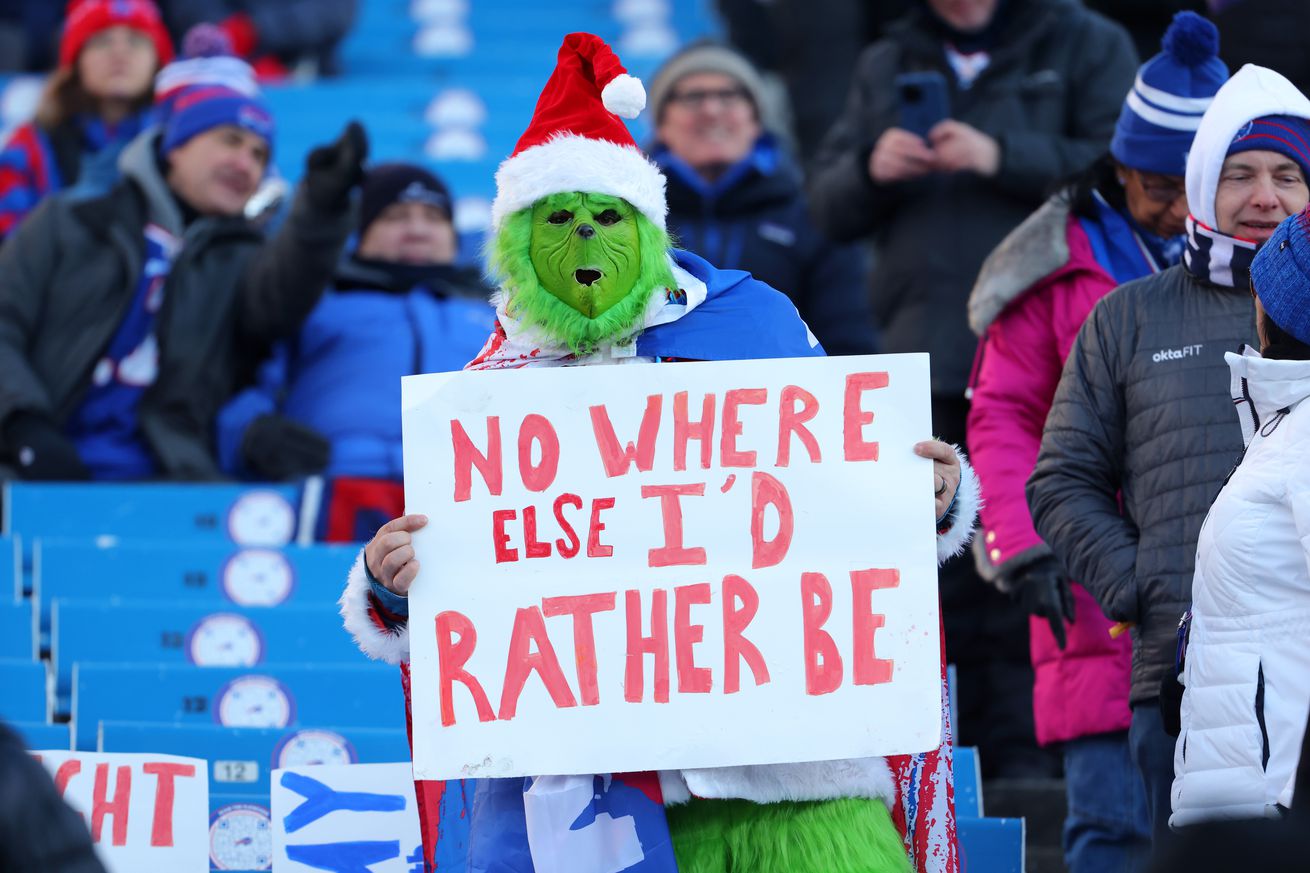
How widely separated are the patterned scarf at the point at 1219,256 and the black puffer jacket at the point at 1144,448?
43 mm

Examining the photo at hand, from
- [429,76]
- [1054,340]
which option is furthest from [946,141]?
[429,76]

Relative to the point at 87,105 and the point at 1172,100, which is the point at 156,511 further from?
the point at 1172,100

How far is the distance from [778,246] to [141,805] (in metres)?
3.10

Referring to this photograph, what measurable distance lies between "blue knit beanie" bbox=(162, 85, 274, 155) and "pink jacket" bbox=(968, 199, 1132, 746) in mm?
3009

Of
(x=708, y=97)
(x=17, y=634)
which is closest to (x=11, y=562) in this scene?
(x=17, y=634)

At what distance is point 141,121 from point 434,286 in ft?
5.26

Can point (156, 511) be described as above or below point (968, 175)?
below

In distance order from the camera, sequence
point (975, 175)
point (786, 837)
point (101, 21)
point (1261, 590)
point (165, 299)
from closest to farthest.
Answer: point (1261, 590) → point (786, 837) → point (975, 175) → point (165, 299) → point (101, 21)

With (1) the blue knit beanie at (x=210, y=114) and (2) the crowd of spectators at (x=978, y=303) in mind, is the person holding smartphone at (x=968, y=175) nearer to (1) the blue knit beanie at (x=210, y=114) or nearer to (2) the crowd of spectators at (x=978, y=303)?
(2) the crowd of spectators at (x=978, y=303)

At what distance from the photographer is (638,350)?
374 centimetres

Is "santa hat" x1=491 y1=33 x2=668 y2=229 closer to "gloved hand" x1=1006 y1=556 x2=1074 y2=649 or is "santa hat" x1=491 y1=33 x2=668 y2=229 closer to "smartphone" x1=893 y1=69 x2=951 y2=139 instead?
"gloved hand" x1=1006 y1=556 x2=1074 y2=649

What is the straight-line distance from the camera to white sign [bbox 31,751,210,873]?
13.3ft

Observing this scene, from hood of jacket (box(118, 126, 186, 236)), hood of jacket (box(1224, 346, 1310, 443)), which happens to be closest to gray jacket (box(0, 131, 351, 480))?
hood of jacket (box(118, 126, 186, 236))

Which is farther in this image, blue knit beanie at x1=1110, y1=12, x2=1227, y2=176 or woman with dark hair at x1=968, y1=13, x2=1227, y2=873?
blue knit beanie at x1=1110, y1=12, x2=1227, y2=176
